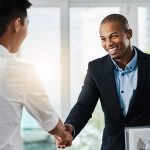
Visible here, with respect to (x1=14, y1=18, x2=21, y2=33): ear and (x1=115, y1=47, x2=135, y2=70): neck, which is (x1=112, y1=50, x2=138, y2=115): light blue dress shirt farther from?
(x1=14, y1=18, x2=21, y2=33): ear

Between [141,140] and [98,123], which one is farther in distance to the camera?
[98,123]

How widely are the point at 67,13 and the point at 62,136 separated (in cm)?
197

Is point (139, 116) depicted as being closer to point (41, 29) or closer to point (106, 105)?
point (106, 105)

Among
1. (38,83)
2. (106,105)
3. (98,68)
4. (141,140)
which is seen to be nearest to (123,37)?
(98,68)

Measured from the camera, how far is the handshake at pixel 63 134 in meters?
1.62

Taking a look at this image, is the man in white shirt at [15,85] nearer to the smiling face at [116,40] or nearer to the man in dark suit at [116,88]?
the man in dark suit at [116,88]

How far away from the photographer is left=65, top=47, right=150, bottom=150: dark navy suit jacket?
2010 mm

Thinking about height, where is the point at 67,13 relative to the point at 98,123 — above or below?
above

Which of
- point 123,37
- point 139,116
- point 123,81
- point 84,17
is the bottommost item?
point 139,116

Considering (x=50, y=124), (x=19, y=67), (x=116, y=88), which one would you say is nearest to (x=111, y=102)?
(x=116, y=88)

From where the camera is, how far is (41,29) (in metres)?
3.55

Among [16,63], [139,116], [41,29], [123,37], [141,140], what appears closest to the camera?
[16,63]

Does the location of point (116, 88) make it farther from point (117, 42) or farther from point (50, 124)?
Answer: point (50, 124)

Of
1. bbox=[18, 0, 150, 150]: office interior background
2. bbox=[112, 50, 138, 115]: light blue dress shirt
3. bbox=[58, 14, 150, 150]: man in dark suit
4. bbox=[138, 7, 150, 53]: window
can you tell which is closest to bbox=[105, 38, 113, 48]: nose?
bbox=[58, 14, 150, 150]: man in dark suit
